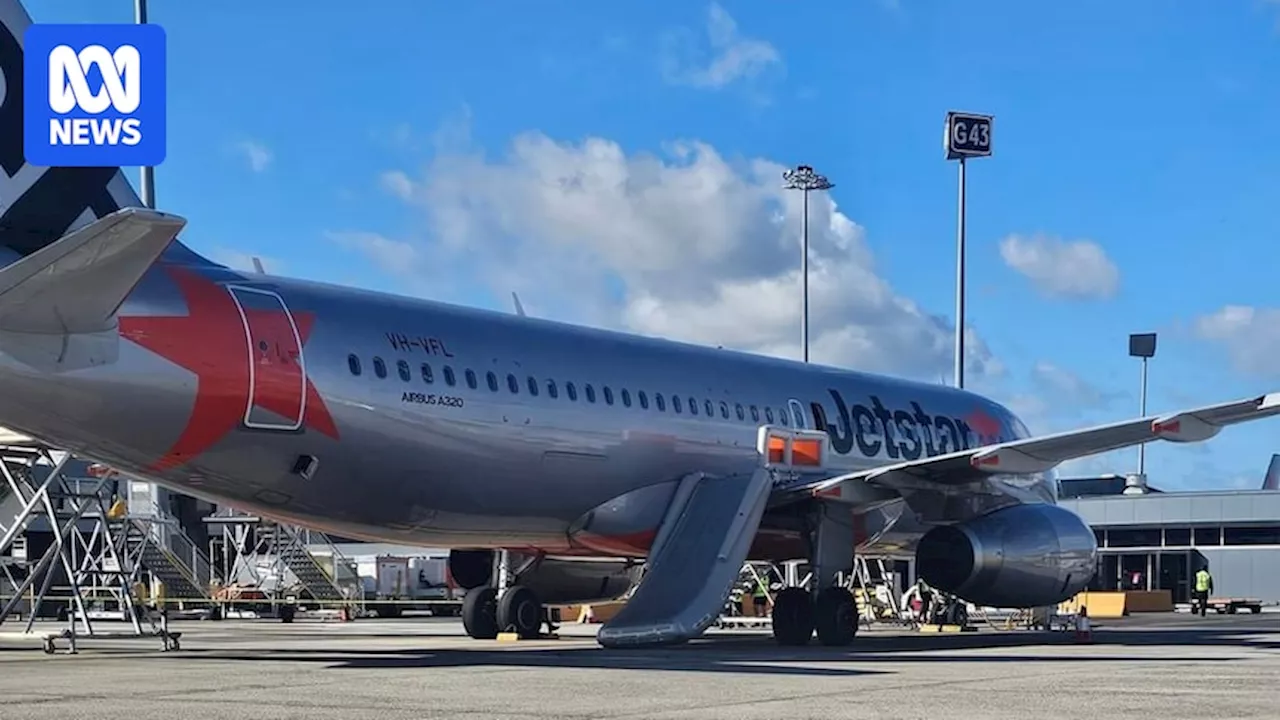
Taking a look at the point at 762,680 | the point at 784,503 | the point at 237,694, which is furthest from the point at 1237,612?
the point at 237,694

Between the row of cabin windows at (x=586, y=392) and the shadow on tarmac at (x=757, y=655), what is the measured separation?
303 centimetres

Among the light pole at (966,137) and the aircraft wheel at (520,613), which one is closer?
the aircraft wheel at (520,613)

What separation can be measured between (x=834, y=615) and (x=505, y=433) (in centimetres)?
508

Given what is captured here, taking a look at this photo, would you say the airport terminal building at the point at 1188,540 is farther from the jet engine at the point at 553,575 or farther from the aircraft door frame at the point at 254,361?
the aircraft door frame at the point at 254,361

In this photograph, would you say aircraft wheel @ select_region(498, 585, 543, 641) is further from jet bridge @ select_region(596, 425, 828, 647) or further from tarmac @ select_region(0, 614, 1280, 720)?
jet bridge @ select_region(596, 425, 828, 647)

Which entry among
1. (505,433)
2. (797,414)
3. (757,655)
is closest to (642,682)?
(757,655)

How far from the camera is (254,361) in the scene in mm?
16766

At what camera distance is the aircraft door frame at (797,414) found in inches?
974

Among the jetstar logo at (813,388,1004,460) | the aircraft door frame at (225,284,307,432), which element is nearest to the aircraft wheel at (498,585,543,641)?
the jetstar logo at (813,388,1004,460)

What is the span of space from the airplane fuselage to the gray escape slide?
39 centimetres

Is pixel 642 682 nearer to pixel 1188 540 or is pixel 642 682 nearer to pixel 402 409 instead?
pixel 402 409

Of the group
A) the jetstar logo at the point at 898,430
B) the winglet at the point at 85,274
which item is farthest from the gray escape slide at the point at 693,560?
the winglet at the point at 85,274

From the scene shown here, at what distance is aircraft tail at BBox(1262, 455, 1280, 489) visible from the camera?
218ft

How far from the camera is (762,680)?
1395 centimetres
